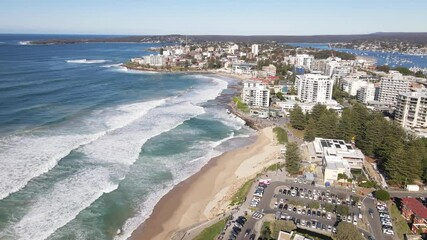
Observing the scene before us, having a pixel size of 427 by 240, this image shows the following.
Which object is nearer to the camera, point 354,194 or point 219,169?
point 354,194

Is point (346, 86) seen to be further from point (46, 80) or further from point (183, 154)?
→ point (46, 80)

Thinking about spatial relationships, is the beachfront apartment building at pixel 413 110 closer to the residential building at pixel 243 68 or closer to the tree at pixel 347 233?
the tree at pixel 347 233

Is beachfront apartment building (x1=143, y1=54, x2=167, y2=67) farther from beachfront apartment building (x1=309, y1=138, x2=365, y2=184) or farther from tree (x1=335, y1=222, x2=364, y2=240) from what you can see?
tree (x1=335, y1=222, x2=364, y2=240)

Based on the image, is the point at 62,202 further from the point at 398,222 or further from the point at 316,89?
the point at 316,89

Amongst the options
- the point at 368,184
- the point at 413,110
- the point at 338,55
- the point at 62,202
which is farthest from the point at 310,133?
the point at 338,55

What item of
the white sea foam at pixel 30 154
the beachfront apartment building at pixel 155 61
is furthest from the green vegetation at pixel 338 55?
the white sea foam at pixel 30 154

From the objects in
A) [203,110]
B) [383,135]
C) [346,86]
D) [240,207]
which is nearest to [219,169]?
[240,207]
